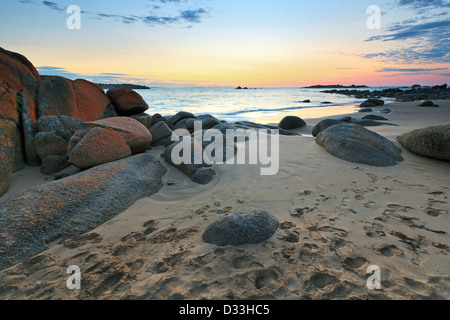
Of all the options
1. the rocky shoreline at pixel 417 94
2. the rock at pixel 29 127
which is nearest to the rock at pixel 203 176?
the rock at pixel 29 127

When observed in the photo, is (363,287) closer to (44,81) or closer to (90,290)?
(90,290)

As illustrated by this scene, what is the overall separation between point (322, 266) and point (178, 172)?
324 cm

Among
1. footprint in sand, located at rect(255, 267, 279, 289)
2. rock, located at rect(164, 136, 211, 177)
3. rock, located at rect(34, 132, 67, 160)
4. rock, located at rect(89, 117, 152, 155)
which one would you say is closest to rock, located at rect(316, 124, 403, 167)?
rock, located at rect(164, 136, 211, 177)

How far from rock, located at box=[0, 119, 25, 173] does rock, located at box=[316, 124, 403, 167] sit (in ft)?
21.8

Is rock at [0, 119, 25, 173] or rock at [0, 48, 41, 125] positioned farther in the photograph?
rock at [0, 48, 41, 125]

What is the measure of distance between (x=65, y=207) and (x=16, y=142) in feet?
10.8

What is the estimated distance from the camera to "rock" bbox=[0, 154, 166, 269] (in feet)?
8.17

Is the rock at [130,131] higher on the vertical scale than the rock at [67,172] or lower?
higher

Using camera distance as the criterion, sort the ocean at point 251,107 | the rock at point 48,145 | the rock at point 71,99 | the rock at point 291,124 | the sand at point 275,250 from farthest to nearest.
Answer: the ocean at point 251,107
the rock at point 291,124
the rock at point 71,99
the rock at point 48,145
the sand at point 275,250

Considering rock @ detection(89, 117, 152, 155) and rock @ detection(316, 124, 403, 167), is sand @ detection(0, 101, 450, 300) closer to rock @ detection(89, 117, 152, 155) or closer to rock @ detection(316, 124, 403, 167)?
rock @ detection(316, 124, 403, 167)

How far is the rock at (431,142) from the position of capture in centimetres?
447

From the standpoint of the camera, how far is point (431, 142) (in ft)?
15.4

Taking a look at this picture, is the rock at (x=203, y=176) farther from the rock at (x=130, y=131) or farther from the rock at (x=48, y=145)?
the rock at (x=48, y=145)

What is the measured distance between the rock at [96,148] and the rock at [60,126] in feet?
2.54
